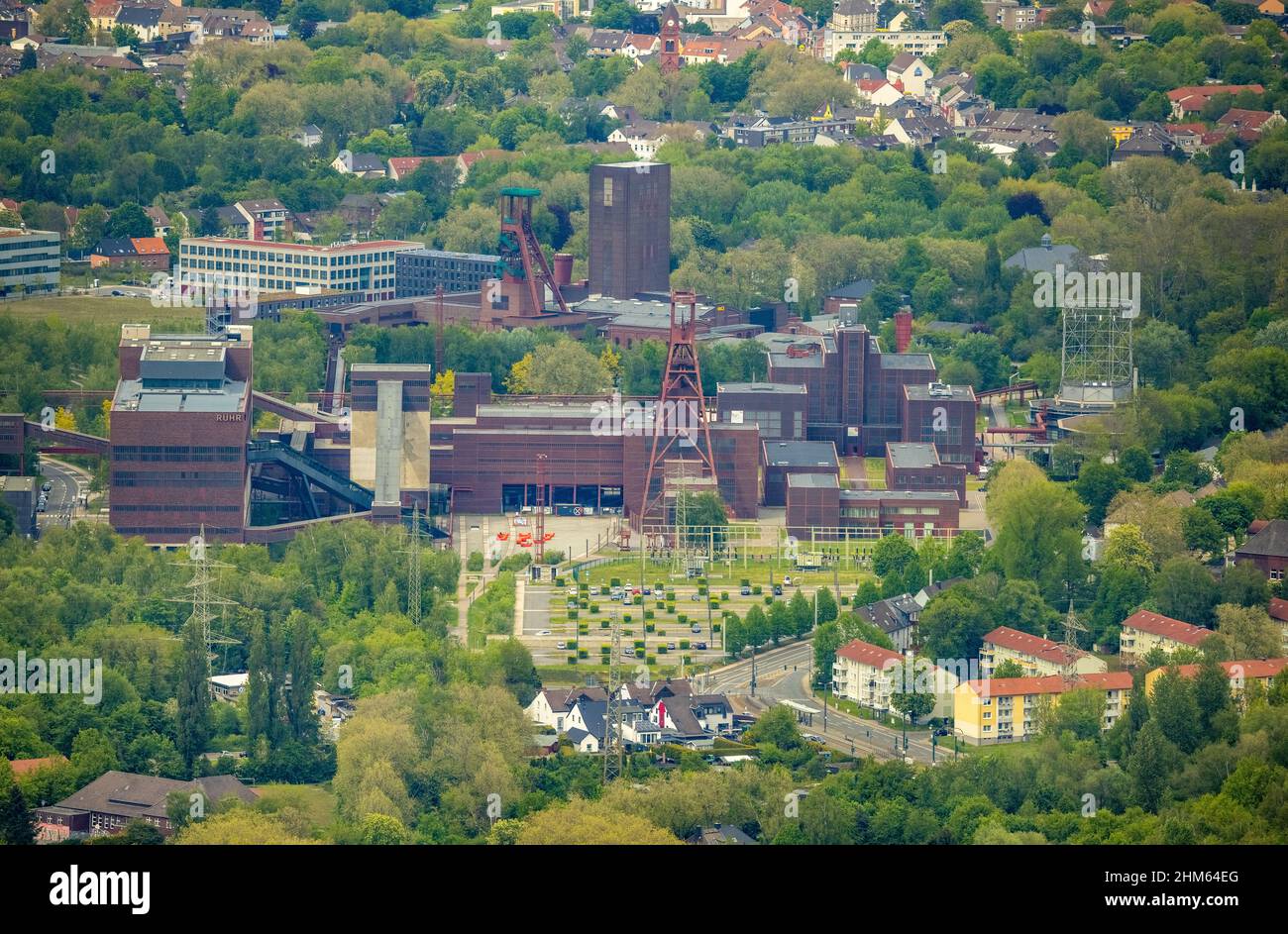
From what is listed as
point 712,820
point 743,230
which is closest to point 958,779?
point 712,820

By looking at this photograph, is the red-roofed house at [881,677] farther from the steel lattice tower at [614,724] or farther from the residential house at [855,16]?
the residential house at [855,16]

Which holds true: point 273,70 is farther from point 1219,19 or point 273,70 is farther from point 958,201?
point 1219,19

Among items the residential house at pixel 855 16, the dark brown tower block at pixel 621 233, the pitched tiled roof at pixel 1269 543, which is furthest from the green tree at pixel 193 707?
the residential house at pixel 855 16

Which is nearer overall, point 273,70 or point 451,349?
point 451,349

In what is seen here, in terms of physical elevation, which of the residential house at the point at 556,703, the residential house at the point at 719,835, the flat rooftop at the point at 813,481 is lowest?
the residential house at the point at 719,835

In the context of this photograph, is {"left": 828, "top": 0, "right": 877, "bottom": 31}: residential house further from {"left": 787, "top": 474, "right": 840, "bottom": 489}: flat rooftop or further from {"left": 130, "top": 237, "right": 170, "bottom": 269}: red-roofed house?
{"left": 787, "top": 474, "right": 840, "bottom": 489}: flat rooftop
